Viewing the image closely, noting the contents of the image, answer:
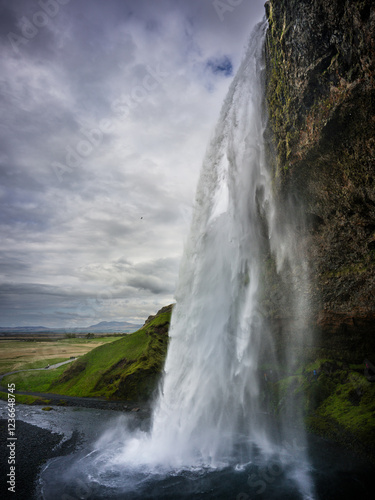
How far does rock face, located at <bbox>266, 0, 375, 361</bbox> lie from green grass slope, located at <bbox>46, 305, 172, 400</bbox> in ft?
103

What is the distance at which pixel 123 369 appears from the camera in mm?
52156

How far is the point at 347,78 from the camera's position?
19.1 meters

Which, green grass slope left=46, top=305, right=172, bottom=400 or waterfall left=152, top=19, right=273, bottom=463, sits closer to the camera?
waterfall left=152, top=19, right=273, bottom=463

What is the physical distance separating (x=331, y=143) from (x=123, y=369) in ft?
168

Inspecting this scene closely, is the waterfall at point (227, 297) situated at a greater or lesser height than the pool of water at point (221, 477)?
greater

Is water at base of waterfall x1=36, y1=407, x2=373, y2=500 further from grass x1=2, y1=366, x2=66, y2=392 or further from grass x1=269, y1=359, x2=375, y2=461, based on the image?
grass x1=2, y1=366, x2=66, y2=392

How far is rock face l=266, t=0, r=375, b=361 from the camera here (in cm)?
1867

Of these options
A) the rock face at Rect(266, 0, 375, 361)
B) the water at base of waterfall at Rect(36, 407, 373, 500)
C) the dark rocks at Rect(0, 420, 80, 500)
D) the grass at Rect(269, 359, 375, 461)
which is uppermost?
the rock face at Rect(266, 0, 375, 361)

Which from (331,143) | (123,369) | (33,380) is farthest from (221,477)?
(33,380)

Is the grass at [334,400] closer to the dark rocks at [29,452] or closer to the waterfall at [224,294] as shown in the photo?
the waterfall at [224,294]

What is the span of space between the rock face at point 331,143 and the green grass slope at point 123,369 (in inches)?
1237

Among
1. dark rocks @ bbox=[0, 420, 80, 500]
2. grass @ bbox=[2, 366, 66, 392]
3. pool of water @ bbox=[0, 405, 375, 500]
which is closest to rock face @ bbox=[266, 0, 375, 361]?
pool of water @ bbox=[0, 405, 375, 500]

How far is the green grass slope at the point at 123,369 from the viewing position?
154 ft

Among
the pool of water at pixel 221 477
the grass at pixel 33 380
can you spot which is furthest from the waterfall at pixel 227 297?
the grass at pixel 33 380
